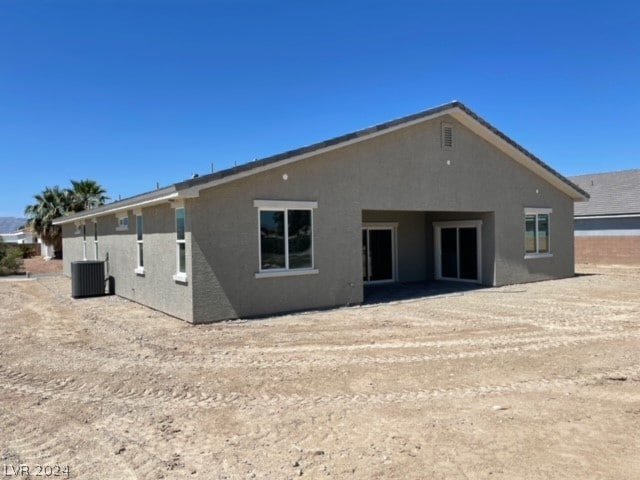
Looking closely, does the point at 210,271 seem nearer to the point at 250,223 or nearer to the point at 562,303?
the point at 250,223

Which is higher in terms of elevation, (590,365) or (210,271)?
(210,271)

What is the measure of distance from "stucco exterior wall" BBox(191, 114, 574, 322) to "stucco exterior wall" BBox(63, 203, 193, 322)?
2.43 ft

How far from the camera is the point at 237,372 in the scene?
25.3 ft

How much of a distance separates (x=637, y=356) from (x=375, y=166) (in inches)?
340

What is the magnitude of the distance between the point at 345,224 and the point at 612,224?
23.4 meters

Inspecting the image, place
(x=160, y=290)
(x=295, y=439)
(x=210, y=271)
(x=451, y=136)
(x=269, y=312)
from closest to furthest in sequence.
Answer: (x=295, y=439)
(x=210, y=271)
(x=269, y=312)
(x=160, y=290)
(x=451, y=136)

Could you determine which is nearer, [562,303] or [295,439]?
[295,439]

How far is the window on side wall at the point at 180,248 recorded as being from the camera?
12.2 metres

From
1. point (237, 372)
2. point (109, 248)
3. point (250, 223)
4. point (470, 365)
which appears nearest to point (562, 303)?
point (470, 365)

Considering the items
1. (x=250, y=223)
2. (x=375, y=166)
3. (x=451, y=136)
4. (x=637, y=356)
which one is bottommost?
(x=637, y=356)

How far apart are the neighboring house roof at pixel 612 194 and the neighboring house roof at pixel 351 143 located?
1106 cm

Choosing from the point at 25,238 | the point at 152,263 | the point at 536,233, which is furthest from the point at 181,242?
the point at 25,238

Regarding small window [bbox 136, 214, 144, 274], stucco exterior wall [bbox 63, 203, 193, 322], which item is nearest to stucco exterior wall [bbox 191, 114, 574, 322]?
stucco exterior wall [bbox 63, 203, 193, 322]

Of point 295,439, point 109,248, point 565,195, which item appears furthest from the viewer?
point 565,195
